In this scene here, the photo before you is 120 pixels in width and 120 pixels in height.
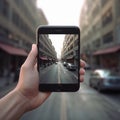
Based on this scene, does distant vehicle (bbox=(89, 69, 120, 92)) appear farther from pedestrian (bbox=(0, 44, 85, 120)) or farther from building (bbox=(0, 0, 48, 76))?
pedestrian (bbox=(0, 44, 85, 120))

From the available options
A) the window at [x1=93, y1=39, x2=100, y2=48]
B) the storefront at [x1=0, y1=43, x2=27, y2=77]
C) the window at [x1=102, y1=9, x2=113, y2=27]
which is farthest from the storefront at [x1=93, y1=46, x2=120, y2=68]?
the storefront at [x1=0, y1=43, x2=27, y2=77]

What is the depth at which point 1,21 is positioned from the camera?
3591 cm

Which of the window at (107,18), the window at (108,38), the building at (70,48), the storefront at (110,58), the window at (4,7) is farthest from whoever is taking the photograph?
the window at (107,18)

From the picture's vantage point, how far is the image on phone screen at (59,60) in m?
2.95

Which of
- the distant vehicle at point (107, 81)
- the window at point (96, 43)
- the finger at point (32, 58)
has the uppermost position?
the window at point (96, 43)

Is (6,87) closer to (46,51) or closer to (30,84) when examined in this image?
(46,51)

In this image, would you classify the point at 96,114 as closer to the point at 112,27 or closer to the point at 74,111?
the point at 74,111

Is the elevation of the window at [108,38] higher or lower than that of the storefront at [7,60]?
higher

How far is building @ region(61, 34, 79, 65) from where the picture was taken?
304 centimetres

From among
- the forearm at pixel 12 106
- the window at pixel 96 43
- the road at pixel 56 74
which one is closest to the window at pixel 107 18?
the window at pixel 96 43

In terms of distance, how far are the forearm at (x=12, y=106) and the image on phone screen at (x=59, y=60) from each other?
0.38 meters

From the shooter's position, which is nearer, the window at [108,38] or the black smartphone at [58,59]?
the black smartphone at [58,59]

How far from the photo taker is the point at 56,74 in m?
2.95

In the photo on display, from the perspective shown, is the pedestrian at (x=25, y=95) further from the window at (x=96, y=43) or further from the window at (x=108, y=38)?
the window at (x=96, y=43)
